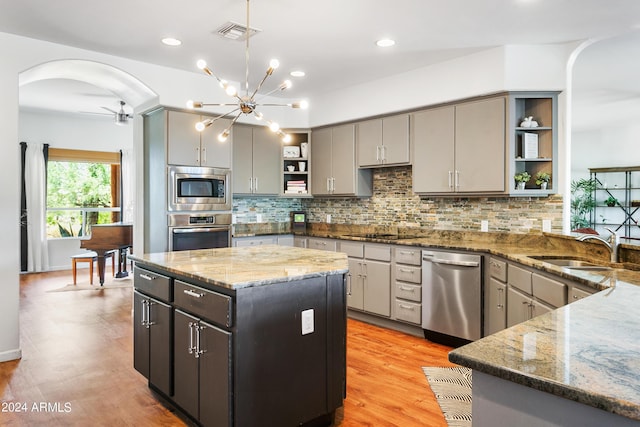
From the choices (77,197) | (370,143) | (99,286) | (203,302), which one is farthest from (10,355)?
(77,197)

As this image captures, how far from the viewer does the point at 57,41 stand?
12.6 feet

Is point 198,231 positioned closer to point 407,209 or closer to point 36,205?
point 407,209

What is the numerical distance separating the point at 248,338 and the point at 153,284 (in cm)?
98

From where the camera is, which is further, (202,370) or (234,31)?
(234,31)

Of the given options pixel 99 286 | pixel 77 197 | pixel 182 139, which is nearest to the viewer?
pixel 182 139

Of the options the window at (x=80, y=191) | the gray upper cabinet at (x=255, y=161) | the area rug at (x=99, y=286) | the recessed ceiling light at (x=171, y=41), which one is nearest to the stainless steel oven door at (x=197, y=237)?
the gray upper cabinet at (x=255, y=161)

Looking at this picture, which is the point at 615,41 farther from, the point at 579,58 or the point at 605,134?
the point at 605,134

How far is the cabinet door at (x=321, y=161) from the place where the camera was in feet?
18.4

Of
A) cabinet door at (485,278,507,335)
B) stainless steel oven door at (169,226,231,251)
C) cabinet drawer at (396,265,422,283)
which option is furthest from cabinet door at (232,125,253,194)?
cabinet door at (485,278,507,335)

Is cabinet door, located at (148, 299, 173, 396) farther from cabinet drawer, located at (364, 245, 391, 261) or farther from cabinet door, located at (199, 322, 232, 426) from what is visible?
cabinet drawer, located at (364, 245, 391, 261)

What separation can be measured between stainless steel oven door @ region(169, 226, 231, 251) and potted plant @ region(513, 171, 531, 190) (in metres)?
3.12

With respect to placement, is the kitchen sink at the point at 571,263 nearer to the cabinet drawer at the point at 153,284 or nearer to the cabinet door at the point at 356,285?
the cabinet door at the point at 356,285

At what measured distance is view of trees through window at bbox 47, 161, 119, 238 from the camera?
318 inches

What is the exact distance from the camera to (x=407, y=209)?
16.7 feet
